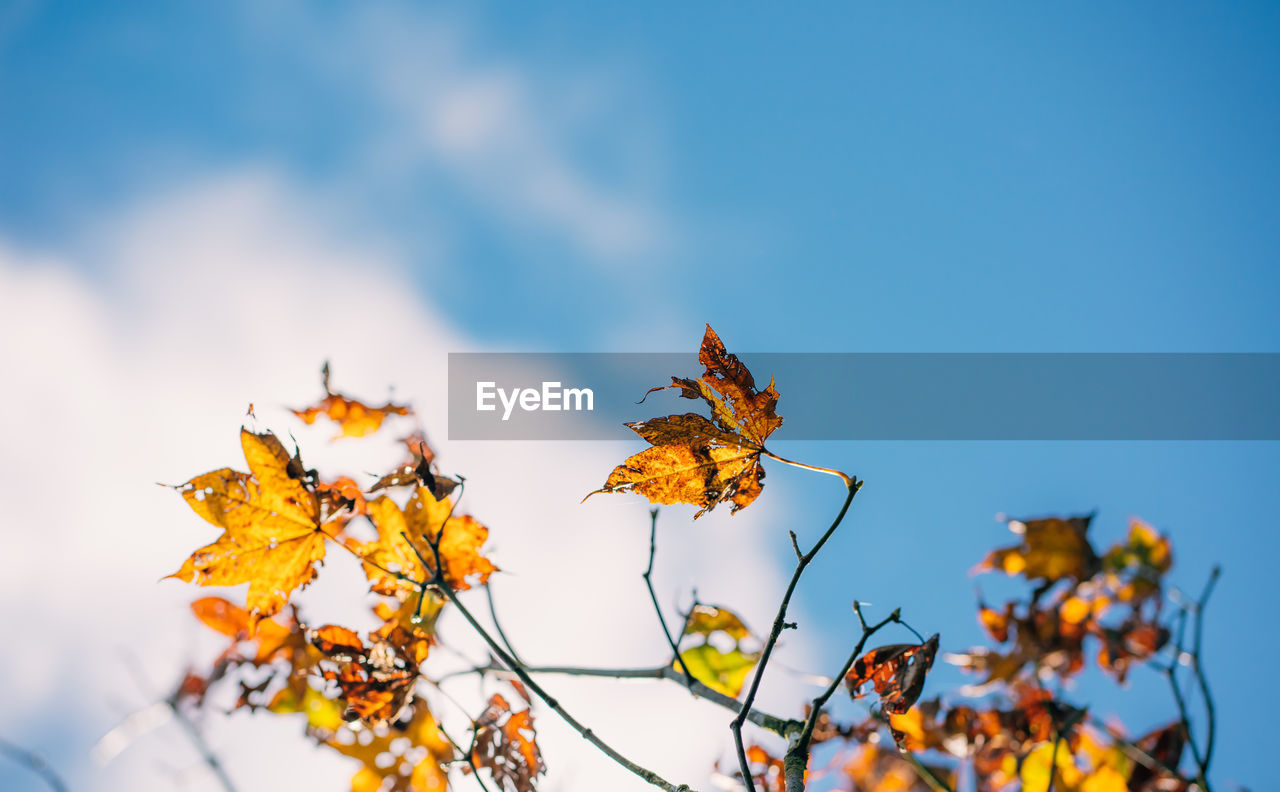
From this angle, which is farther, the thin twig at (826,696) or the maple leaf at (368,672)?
the maple leaf at (368,672)

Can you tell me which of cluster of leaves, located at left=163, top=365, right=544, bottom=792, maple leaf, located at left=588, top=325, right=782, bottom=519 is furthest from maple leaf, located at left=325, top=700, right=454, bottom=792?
maple leaf, located at left=588, top=325, right=782, bottom=519

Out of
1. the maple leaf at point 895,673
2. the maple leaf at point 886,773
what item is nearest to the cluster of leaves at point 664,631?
the maple leaf at point 895,673

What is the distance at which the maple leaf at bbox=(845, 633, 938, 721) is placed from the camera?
4.82 ft

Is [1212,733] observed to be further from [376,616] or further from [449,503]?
[376,616]

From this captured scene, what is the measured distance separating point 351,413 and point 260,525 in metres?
0.59

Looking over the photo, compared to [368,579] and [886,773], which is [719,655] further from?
[886,773]

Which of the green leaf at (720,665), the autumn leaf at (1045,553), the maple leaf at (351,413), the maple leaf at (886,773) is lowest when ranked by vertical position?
the maple leaf at (886,773)

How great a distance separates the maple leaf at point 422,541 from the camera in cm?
196

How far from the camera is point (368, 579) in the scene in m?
2.00

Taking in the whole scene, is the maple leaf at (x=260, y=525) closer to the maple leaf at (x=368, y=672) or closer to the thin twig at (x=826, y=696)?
the maple leaf at (x=368, y=672)

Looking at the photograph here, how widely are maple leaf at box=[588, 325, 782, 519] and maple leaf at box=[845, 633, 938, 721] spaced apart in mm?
490

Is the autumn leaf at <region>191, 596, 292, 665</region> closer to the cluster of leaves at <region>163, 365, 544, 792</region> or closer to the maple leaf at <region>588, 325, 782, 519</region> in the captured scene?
the cluster of leaves at <region>163, 365, 544, 792</region>

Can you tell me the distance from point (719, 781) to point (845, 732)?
20.5 inches

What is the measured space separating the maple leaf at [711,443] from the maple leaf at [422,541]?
2.44ft
